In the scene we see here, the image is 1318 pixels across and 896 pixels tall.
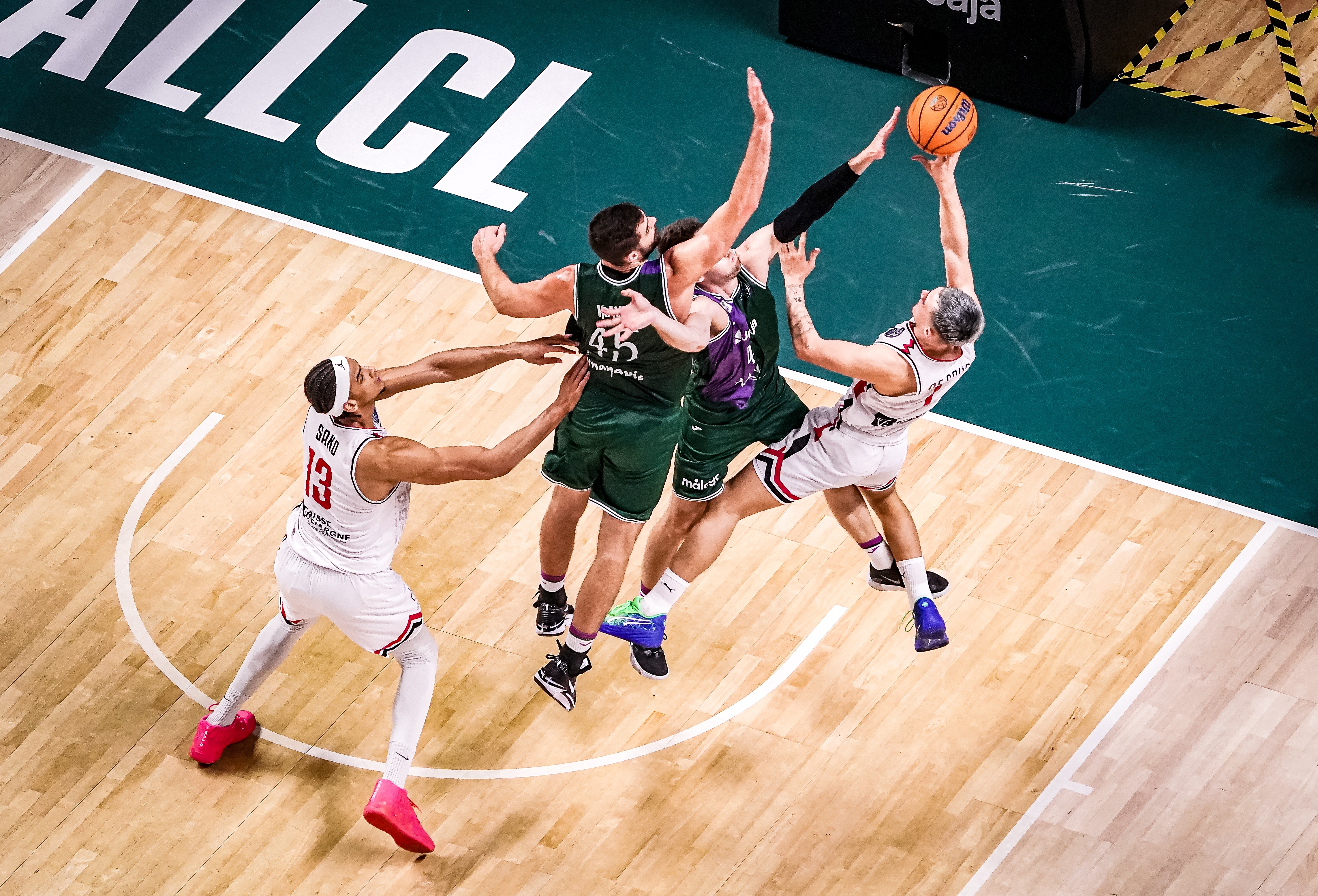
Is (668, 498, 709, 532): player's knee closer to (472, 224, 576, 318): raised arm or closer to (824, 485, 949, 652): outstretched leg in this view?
(824, 485, 949, 652): outstretched leg

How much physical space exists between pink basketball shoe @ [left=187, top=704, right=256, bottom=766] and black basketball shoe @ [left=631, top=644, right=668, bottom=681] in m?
2.09

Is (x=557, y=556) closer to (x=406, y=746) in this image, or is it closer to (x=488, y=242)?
(x=406, y=746)

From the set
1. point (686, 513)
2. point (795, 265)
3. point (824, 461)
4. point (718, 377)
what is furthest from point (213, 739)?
point (795, 265)

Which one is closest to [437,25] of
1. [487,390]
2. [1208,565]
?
[487,390]

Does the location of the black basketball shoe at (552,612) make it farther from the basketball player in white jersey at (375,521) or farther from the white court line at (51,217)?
the white court line at (51,217)

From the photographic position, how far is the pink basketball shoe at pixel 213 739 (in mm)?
9688

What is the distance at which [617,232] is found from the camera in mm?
8477

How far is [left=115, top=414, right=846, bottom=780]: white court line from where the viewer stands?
977 centimetres

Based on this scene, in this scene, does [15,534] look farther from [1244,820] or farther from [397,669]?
[1244,820]

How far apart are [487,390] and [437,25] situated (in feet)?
13.8

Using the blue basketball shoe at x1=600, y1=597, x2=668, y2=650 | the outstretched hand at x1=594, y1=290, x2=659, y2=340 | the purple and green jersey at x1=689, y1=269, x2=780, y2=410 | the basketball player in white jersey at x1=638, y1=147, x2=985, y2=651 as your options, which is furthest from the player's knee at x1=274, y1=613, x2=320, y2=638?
the purple and green jersey at x1=689, y1=269, x2=780, y2=410

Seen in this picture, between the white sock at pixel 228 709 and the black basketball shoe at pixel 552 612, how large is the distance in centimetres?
161

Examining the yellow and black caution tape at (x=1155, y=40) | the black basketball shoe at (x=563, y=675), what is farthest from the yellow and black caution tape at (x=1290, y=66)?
the black basketball shoe at (x=563, y=675)

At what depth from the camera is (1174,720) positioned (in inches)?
392
